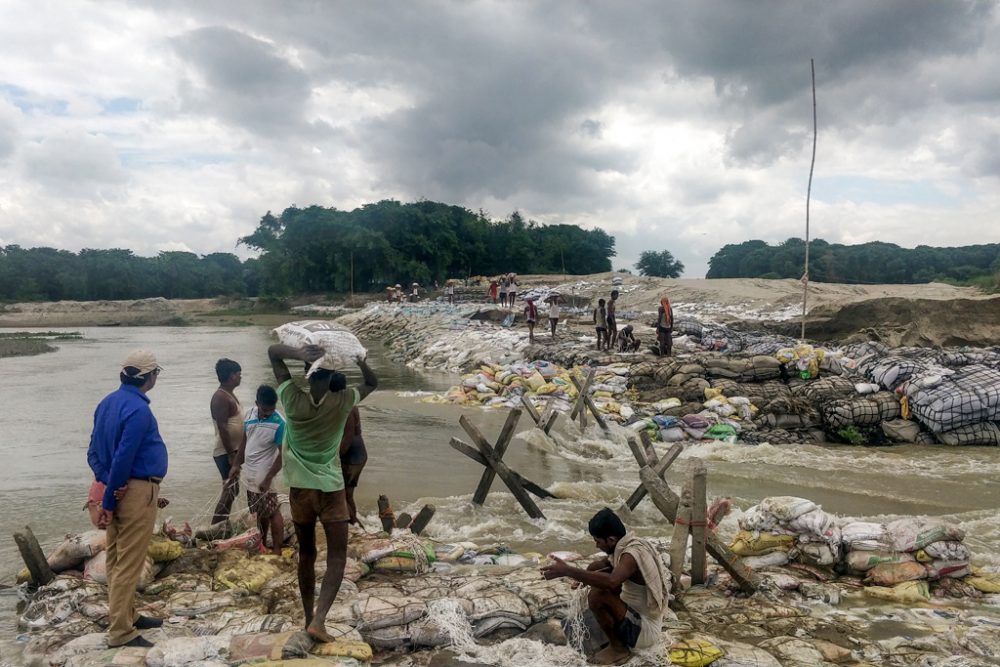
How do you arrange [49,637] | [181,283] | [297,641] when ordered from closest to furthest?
[297,641] → [49,637] → [181,283]

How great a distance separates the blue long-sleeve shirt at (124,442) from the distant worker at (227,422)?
1329 mm

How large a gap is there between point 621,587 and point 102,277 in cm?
6314

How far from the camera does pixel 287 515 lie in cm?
537

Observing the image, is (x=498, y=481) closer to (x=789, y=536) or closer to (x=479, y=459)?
(x=479, y=459)

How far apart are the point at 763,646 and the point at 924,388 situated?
29.4 feet

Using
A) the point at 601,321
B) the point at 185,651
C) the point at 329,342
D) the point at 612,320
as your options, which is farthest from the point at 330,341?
the point at 601,321

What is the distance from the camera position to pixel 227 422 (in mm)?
5152

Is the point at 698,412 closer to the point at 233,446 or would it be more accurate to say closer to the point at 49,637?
the point at 233,446

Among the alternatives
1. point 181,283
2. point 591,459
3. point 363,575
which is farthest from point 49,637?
point 181,283

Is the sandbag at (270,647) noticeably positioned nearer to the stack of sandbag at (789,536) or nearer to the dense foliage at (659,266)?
the stack of sandbag at (789,536)

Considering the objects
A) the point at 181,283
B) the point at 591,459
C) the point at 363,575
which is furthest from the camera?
the point at 181,283

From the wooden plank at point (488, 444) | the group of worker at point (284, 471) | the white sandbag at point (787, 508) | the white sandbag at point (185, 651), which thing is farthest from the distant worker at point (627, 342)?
the white sandbag at point (185, 651)

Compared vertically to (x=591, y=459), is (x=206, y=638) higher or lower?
higher

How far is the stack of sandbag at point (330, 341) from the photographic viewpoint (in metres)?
3.55
